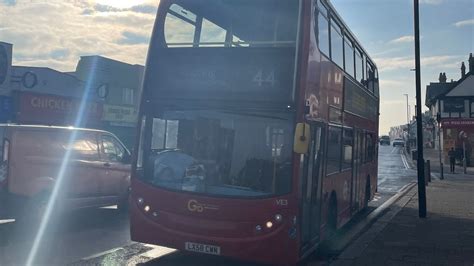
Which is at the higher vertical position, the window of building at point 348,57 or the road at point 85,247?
the window of building at point 348,57

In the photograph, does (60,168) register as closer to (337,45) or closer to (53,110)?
(337,45)

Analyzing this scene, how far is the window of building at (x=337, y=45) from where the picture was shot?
879 centimetres

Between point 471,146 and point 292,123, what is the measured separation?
4011 cm

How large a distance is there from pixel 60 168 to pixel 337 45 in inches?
231

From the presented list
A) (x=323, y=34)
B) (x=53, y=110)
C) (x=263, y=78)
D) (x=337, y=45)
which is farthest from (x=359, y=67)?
(x=53, y=110)

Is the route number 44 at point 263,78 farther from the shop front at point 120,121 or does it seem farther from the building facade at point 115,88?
the building facade at point 115,88

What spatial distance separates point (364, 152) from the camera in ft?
41.3

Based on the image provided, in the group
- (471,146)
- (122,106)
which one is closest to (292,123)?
→ (122,106)

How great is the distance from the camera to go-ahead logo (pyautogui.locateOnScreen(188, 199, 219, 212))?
6.66m

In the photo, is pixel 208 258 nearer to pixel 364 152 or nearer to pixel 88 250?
pixel 88 250

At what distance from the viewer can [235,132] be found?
6.82 m

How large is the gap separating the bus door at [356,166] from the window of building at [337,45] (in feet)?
7.01

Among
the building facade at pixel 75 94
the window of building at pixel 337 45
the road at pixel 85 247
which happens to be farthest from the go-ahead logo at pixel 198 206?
the building facade at pixel 75 94

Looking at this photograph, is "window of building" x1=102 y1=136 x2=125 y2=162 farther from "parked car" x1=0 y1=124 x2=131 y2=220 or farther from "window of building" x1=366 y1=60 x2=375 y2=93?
"window of building" x1=366 y1=60 x2=375 y2=93
